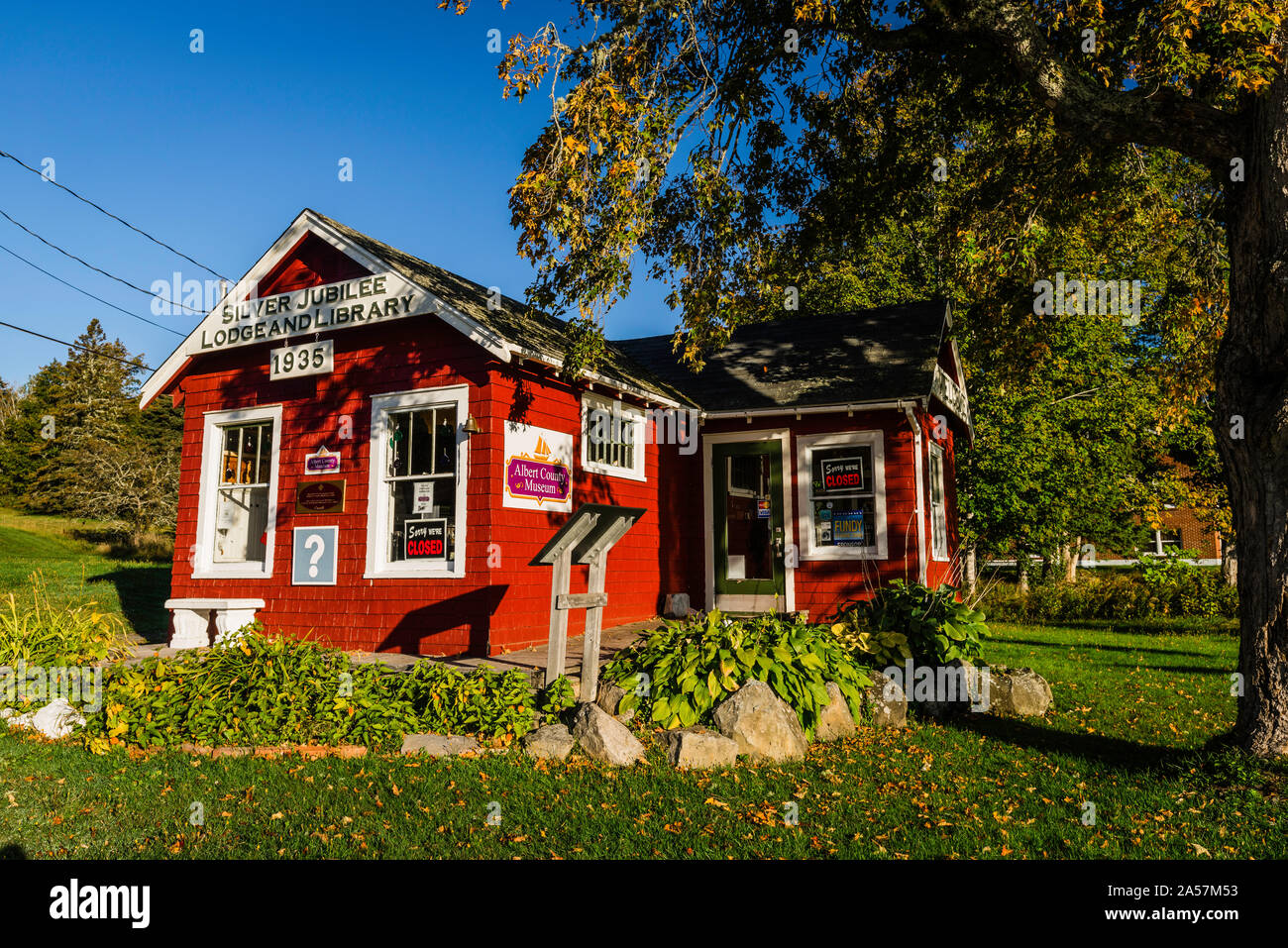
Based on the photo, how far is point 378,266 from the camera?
33.8 feet

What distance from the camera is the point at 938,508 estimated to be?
47.2ft

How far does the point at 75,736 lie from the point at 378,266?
620 centimetres

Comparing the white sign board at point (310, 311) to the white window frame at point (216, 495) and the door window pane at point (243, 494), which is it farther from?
the door window pane at point (243, 494)

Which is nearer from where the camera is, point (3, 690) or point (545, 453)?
point (3, 690)

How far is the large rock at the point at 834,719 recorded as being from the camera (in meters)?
6.57

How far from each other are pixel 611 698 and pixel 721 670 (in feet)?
3.01

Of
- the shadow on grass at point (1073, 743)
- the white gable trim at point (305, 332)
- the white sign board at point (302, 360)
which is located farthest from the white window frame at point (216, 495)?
the shadow on grass at point (1073, 743)

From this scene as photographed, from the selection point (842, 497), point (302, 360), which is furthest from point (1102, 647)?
point (302, 360)

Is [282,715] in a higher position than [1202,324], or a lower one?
lower

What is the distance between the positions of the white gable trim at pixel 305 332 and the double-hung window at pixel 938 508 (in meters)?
7.97

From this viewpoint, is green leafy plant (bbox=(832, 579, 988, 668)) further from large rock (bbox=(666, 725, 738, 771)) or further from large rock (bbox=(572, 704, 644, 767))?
large rock (bbox=(572, 704, 644, 767))
